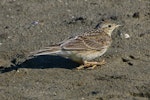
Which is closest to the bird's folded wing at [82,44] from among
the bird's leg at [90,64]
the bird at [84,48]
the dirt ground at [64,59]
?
the bird at [84,48]

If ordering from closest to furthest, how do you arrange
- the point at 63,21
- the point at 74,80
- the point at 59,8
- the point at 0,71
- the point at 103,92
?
Answer: the point at 103,92, the point at 74,80, the point at 0,71, the point at 63,21, the point at 59,8

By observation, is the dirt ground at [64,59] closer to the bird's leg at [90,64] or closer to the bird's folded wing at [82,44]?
the bird's leg at [90,64]

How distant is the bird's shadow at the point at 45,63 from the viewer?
10.2 meters

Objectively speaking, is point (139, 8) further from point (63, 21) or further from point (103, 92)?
point (103, 92)

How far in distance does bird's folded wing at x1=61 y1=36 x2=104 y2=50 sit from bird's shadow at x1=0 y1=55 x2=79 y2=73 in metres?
0.41

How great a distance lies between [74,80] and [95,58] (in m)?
1.26

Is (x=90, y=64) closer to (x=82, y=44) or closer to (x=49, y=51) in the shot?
(x=82, y=44)

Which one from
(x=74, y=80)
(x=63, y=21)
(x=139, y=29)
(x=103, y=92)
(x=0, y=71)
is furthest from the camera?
(x=63, y=21)

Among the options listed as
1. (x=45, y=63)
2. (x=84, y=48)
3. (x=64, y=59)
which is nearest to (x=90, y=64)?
(x=84, y=48)

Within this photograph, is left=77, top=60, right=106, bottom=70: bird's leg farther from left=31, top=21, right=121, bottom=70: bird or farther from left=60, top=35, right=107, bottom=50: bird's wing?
left=60, top=35, right=107, bottom=50: bird's wing

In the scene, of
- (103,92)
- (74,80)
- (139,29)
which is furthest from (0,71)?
(139,29)

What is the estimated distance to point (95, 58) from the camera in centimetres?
1051

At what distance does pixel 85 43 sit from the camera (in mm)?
10117

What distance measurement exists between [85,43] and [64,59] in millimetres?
684
